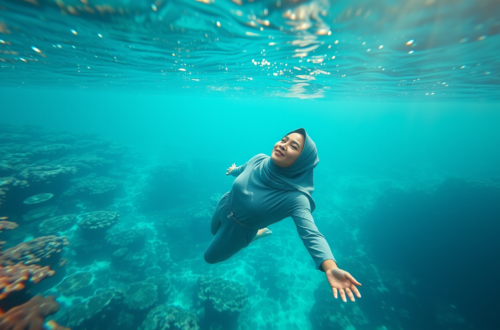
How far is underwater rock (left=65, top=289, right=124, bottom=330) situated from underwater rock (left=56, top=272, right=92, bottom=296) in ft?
5.48

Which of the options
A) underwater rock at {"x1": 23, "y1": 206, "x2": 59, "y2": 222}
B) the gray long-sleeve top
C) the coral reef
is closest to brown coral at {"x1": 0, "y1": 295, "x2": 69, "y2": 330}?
the coral reef

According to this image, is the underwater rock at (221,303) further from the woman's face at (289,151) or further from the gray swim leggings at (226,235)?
the woman's face at (289,151)

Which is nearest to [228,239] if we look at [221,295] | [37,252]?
[221,295]

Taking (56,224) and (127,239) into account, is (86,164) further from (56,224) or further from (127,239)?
(127,239)

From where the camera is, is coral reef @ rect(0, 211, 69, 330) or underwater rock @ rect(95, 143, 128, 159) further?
underwater rock @ rect(95, 143, 128, 159)

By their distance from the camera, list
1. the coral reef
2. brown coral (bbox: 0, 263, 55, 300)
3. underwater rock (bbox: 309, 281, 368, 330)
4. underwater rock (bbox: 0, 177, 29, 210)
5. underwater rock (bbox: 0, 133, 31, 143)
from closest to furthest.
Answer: the coral reef < brown coral (bbox: 0, 263, 55, 300) < underwater rock (bbox: 309, 281, 368, 330) < underwater rock (bbox: 0, 177, 29, 210) < underwater rock (bbox: 0, 133, 31, 143)

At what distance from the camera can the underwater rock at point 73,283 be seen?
28.4ft

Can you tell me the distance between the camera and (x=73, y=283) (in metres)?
9.05

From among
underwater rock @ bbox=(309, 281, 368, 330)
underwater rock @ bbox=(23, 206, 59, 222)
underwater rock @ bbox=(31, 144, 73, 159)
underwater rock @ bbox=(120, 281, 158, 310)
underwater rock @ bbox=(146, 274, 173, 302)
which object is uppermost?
underwater rock @ bbox=(31, 144, 73, 159)

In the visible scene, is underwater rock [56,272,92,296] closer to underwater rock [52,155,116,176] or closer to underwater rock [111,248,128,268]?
underwater rock [111,248,128,268]

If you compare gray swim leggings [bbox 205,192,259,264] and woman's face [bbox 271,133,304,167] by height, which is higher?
woman's face [bbox 271,133,304,167]

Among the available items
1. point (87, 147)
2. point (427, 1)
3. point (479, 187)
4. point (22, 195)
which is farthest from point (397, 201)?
point (87, 147)

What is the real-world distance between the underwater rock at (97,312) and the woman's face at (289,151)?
1001 cm

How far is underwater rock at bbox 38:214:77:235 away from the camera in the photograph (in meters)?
10.7
